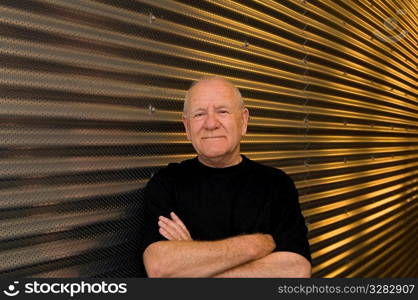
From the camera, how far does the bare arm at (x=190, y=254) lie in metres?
1.83

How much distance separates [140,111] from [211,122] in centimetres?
31

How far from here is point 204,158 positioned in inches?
85.4

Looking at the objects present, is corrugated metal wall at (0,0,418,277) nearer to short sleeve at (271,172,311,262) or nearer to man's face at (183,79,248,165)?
man's face at (183,79,248,165)

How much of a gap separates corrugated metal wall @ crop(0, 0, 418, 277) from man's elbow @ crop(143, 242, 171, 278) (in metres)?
0.18

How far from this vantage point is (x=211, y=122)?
6.82 feet

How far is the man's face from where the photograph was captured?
209cm

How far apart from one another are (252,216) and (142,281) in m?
0.56

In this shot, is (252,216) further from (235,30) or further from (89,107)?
(235,30)

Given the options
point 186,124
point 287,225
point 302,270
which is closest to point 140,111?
point 186,124

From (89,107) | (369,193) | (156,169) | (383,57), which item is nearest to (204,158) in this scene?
(156,169)

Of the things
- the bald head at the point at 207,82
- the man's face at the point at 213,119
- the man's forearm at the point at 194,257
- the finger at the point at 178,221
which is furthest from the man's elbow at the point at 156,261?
the bald head at the point at 207,82

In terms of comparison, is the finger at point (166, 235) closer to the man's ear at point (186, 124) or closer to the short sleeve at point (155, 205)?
the short sleeve at point (155, 205)

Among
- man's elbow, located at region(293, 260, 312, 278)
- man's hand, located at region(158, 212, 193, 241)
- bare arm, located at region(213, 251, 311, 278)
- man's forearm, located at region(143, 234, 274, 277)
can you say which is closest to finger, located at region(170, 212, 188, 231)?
man's hand, located at region(158, 212, 193, 241)

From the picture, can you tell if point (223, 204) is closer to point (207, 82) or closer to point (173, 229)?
point (173, 229)
